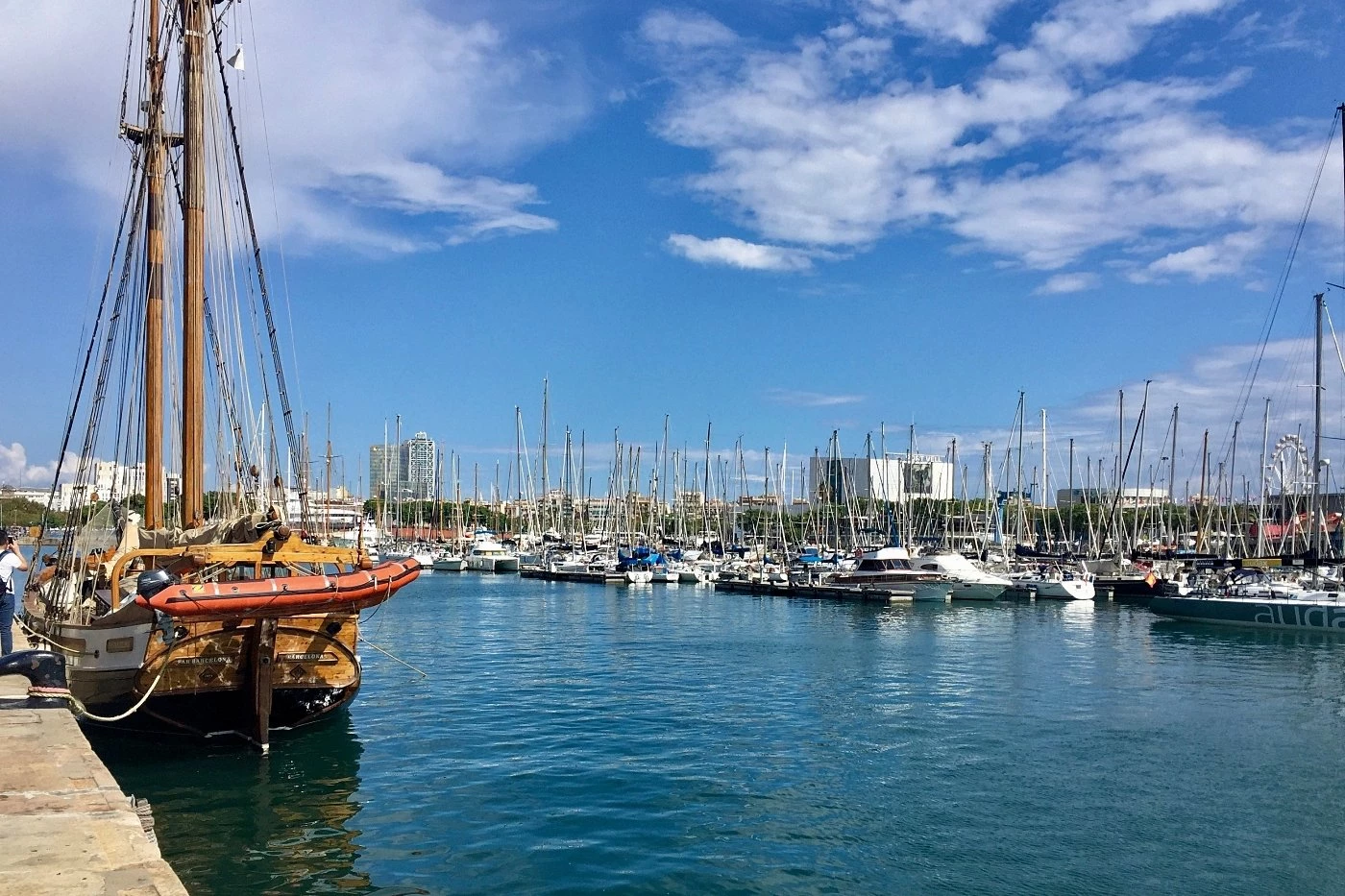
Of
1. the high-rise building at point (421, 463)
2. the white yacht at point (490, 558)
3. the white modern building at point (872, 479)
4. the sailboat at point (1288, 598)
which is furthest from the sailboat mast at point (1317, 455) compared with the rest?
the high-rise building at point (421, 463)

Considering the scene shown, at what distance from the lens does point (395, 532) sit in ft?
465

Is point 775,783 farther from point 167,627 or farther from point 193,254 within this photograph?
point 193,254

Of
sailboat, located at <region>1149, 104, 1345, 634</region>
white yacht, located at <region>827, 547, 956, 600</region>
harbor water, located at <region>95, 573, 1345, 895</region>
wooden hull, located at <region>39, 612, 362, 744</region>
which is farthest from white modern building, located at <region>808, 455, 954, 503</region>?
wooden hull, located at <region>39, 612, 362, 744</region>

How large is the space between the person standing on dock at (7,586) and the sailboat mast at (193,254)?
692cm

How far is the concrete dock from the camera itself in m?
8.08

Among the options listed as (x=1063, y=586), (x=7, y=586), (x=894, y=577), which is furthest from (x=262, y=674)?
(x=1063, y=586)

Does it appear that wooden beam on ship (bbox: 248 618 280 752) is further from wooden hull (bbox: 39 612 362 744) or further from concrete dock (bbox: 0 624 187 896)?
concrete dock (bbox: 0 624 187 896)

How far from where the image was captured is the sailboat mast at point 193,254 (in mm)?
25188

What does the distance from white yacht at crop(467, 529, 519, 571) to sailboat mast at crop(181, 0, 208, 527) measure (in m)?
86.5

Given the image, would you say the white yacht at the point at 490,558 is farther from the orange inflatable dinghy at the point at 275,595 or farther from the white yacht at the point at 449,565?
the orange inflatable dinghy at the point at 275,595

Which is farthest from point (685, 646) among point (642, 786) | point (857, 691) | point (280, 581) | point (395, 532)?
point (395, 532)

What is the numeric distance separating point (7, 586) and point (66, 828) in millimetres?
10607

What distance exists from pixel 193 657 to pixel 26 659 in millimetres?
3596

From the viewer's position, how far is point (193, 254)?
1008 inches
